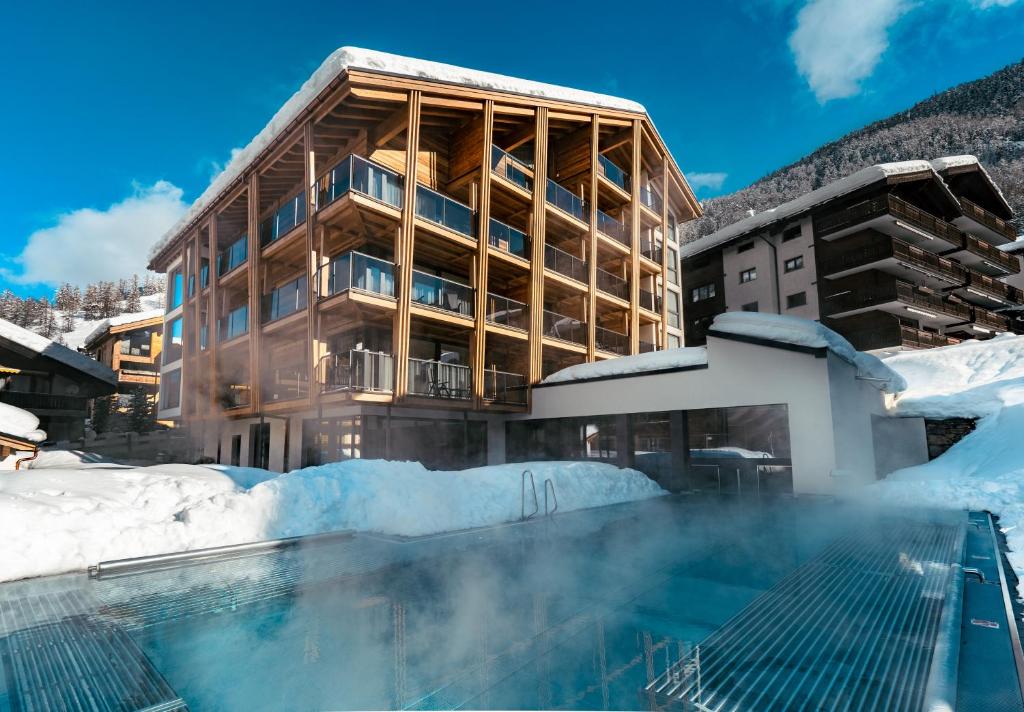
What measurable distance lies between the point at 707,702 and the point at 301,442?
16.6 m

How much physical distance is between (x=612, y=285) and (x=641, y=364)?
8.13 meters

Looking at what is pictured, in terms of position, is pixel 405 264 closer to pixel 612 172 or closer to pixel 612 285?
pixel 612 285

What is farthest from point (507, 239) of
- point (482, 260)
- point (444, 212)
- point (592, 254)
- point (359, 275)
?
point (359, 275)

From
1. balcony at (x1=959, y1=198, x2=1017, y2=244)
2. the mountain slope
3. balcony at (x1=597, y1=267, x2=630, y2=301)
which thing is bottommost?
balcony at (x1=597, y1=267, x2=630, y2=301)

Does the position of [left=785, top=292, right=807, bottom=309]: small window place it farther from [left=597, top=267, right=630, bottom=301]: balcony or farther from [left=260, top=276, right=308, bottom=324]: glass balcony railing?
[left=260, top=276, right=308, bottom=324]: glass balcony railing

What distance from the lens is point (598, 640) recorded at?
12.9 ft

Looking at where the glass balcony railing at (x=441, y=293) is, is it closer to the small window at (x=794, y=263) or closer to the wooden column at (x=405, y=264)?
the wooden column at (x=405, y=264)

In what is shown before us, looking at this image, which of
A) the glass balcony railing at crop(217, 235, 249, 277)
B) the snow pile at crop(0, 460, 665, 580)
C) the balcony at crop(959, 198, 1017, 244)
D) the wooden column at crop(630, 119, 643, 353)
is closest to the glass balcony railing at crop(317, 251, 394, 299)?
the snow pile at crop(0, 460, 665, 580)

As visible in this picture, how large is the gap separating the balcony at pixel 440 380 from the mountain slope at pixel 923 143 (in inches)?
2446

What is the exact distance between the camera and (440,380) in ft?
53.6

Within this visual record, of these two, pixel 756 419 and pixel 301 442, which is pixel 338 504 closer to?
pixel 301 442

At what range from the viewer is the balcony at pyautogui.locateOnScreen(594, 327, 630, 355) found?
22.4 metres

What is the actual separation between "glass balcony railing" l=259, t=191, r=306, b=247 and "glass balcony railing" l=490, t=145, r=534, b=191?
6680mm

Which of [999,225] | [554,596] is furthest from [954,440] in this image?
[999,225]
